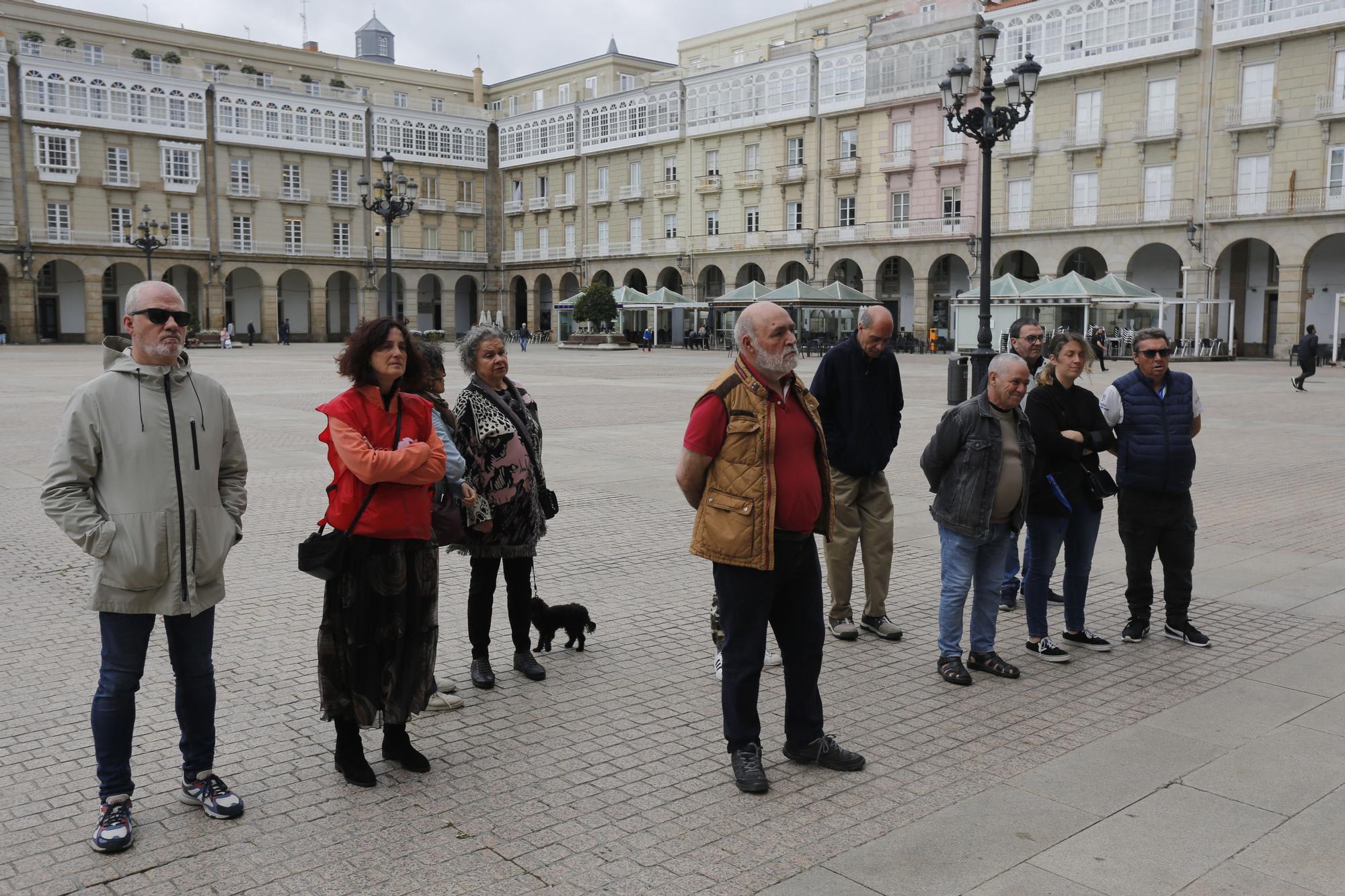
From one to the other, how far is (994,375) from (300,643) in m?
3.76

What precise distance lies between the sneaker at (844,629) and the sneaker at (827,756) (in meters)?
1.74

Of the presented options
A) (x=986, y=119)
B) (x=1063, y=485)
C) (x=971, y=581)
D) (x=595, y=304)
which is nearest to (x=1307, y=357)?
(x=986, y=119)

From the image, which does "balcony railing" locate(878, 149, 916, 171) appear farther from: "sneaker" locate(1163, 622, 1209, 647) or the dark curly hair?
the dark curly hair

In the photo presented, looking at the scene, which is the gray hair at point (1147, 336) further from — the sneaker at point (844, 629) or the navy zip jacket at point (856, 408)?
the sneaker at point (844, 629)

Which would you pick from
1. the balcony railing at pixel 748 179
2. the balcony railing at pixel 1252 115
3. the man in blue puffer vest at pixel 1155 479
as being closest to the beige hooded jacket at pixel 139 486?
the man in blue puffer vest at pixel 1155 479

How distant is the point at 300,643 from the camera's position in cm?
598

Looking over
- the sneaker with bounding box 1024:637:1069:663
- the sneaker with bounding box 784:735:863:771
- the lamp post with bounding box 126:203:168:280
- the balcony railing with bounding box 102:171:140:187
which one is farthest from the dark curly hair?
the balcony railing with bounding box 102:171:140:187

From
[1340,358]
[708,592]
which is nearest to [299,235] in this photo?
[1340,358]

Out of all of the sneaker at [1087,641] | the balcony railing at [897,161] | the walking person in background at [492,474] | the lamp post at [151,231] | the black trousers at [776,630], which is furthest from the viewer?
the lamp post at [151,231]

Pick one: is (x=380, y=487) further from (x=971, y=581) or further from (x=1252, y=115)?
(x=1252, y=115)

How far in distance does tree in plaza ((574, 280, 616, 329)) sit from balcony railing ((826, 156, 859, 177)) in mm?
11081

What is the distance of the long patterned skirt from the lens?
13.6 feet

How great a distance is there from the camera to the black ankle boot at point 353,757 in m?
4.18

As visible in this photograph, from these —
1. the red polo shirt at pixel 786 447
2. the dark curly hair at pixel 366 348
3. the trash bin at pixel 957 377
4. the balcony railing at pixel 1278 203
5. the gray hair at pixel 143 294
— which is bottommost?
the trash bin at pixel 957 377
